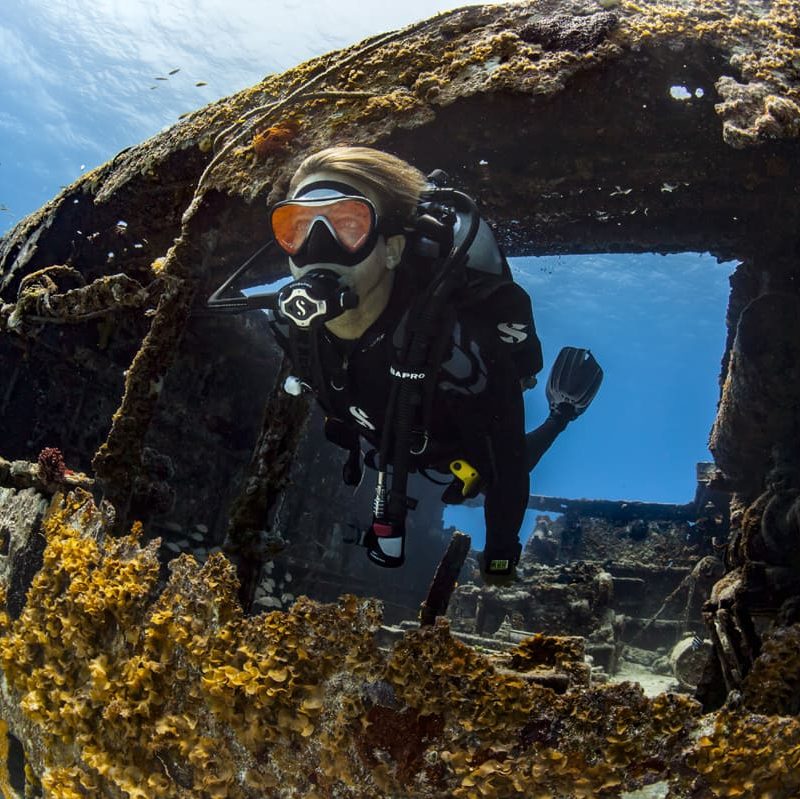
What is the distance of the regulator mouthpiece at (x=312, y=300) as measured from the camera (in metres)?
2.89

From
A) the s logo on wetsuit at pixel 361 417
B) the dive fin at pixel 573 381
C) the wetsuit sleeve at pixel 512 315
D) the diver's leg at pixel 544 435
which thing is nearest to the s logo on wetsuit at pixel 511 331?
the wetsuit sleeve at pixel 512 315

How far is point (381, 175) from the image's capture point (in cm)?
346

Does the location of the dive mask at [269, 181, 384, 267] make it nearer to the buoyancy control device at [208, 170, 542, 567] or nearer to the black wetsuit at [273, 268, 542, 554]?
the buoyancy control device at [208, 170, 542, 567]

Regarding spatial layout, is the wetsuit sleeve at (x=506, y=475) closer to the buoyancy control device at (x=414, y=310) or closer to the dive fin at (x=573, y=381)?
the buoyancy control device at (x=414, y=310)

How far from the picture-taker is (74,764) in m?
2.66

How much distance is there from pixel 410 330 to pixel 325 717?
1906 millimetres

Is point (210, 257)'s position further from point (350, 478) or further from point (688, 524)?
point (688, 524)

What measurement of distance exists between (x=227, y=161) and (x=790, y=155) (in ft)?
13.7

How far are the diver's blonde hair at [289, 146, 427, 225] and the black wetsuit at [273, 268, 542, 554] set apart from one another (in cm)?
41

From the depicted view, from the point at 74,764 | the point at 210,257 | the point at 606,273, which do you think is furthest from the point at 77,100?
the point at 74,764

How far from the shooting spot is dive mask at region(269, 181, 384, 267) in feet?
10.4

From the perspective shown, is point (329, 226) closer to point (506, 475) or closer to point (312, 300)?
point (312, 300)

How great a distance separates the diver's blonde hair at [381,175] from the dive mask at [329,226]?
133 millimetres

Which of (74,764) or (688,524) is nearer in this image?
(74,764)
